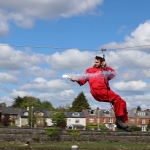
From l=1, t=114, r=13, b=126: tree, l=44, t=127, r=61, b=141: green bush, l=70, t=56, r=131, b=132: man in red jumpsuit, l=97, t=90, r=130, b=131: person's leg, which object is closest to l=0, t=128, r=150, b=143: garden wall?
l=44, t=127, r=61, b=141: green bush

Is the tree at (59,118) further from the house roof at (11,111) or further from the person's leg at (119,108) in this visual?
the person's leg at (119,108)

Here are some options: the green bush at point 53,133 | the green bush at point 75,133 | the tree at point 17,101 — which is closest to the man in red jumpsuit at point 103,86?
the green bush at point 53,133

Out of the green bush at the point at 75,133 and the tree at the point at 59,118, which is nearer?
the green bush at the point at 75,133

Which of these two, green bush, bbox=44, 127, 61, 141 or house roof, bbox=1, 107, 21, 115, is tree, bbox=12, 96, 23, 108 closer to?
house roof, bbox=1, 107, 21, 115

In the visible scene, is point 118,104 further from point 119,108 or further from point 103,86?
point 103,86

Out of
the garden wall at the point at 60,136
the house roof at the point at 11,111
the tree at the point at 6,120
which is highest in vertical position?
the house roof at the point at 11,111

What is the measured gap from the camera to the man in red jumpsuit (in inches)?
410

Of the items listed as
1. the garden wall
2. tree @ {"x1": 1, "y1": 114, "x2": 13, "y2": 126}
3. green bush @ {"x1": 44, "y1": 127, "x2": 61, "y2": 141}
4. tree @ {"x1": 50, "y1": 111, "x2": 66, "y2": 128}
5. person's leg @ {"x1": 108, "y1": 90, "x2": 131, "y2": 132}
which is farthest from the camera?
tree @ {"x1": 1, "y1": 114, "x2": 13, "y2": 126}

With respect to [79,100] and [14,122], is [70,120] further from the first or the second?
[14,122]

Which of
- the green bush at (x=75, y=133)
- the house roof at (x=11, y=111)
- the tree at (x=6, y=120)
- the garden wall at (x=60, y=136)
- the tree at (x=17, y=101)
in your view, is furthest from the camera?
the tree at (x=17, y=101)

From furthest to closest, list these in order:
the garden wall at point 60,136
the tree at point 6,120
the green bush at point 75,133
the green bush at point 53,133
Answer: the tree at point 6,120
the green bush at point 75,133
the green bush at point 53,133
the garden wall at point 60,136

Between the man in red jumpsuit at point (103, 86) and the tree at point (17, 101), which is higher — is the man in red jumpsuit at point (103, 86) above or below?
below

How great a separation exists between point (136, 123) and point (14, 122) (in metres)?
39.4

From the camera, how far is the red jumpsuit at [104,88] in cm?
1041
